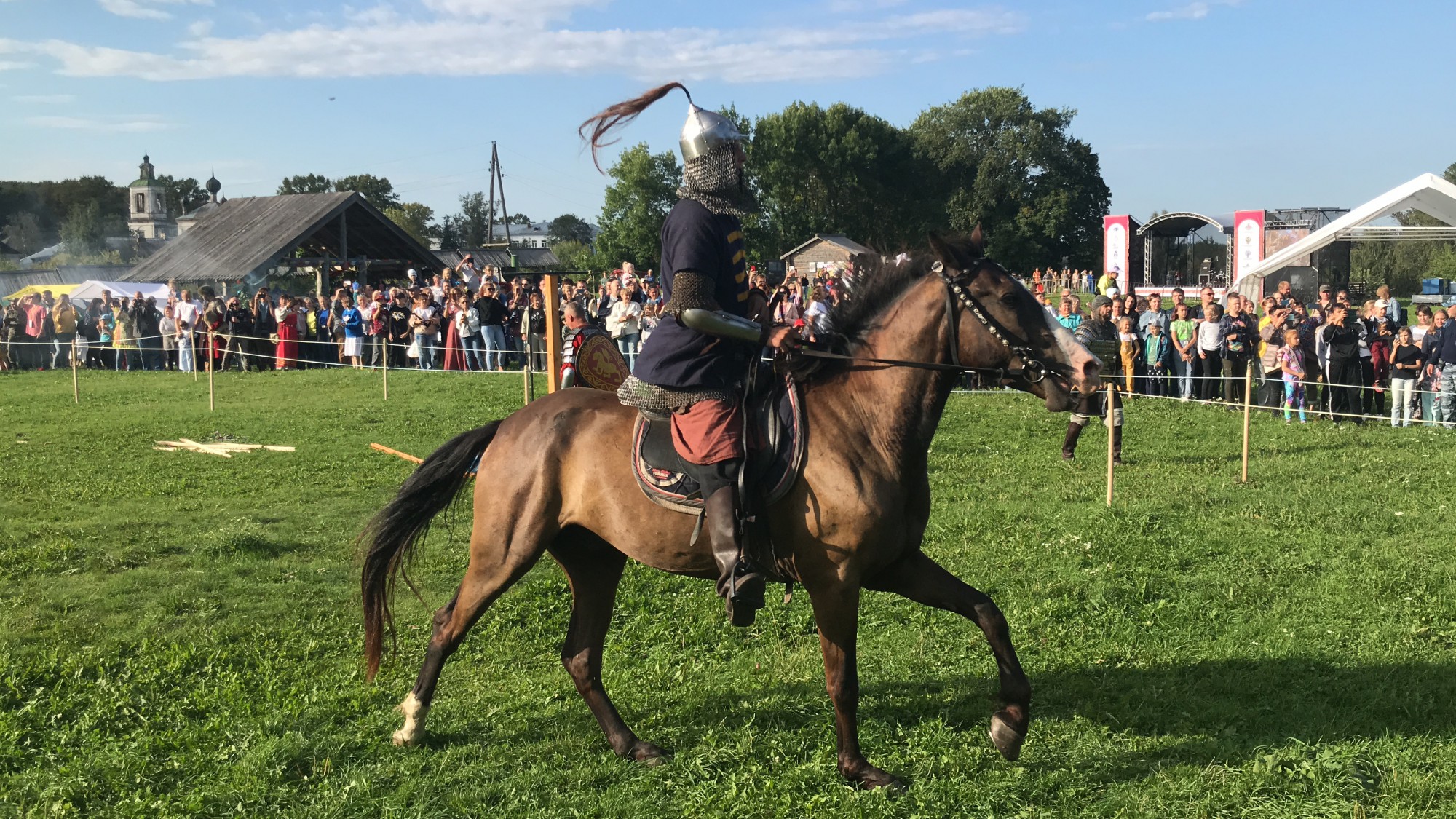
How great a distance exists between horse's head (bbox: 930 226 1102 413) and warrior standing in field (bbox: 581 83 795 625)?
78 centimetres

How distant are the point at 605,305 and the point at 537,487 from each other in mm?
17580

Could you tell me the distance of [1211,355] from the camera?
18.5 m

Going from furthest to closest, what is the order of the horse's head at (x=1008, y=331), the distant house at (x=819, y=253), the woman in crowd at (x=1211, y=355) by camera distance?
the distant house at (x=819, y=253)
the woman in crowd at (x=1211, y=355)
the horse's head at (x=1008, y=331)

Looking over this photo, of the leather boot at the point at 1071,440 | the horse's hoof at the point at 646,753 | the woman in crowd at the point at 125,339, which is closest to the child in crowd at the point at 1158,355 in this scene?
the leather boot at the point at 1071,440

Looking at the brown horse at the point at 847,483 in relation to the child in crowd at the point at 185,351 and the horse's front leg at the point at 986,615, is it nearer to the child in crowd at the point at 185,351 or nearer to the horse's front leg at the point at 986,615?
the horse's front leg at the point at 986,615

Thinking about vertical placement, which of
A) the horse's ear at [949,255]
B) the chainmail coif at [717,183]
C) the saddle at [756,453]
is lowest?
the saddle at [756,453]

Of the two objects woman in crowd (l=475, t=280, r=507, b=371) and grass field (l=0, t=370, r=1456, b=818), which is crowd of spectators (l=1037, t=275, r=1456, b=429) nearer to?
grass field (l=0, t=370, r=1456, b=818)

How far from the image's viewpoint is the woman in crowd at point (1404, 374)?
16.4m

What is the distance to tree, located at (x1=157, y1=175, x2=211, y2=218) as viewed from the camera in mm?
121875

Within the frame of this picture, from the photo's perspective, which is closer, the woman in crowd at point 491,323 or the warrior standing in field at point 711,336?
the warrior standing in field at point 711,336

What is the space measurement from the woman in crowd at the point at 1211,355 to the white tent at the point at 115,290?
1079 inches

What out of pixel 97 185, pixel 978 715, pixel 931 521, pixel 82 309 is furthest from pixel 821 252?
pixel 97 185

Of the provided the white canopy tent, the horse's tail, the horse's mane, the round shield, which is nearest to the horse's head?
the horse's mane

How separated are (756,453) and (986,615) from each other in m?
→ 1.29
